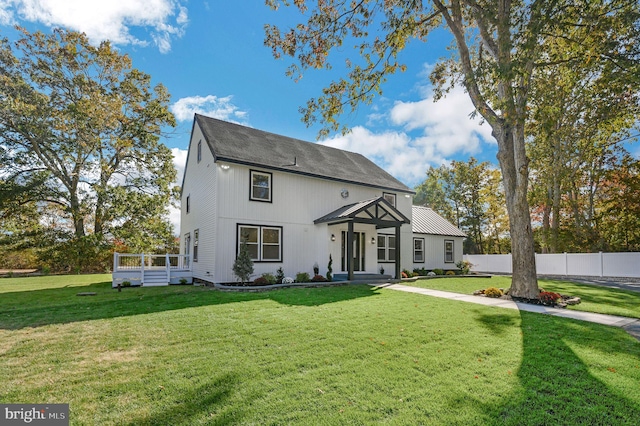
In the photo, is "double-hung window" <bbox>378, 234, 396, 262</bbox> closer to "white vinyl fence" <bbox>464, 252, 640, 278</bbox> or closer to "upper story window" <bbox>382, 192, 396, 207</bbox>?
"upper story window" <bbox>382, 192, 396, 207</bbox>

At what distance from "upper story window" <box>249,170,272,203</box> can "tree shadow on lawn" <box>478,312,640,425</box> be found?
32.4ft

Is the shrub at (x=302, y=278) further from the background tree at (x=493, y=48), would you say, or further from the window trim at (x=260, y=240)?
the background tree at (x=493, y=48)

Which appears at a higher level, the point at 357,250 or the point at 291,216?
the point at 291,216

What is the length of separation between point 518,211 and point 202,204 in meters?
12.5

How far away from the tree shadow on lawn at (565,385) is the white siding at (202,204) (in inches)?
411

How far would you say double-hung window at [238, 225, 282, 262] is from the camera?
42.3ft

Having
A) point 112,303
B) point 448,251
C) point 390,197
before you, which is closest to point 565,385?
point 112,303

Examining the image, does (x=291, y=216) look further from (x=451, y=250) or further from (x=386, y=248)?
(x=451, y=250)

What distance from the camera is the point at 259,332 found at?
5.52 meters

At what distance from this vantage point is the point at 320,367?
3.97 metres

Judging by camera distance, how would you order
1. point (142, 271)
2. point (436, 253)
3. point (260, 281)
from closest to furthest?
point (260, 281)
point (142, 271)
point (436, 253)

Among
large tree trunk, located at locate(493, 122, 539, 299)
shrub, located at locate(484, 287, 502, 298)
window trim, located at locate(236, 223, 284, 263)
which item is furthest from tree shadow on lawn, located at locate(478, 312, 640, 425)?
window trim, located at locate(236, 223, 284, 263)

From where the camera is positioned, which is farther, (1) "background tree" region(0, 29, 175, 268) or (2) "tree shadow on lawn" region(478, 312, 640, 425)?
(1) "background tree" region(0, 29, 175, 268)

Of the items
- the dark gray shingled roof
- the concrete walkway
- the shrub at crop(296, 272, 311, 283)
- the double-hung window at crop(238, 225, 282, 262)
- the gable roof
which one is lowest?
the concrete walkway
